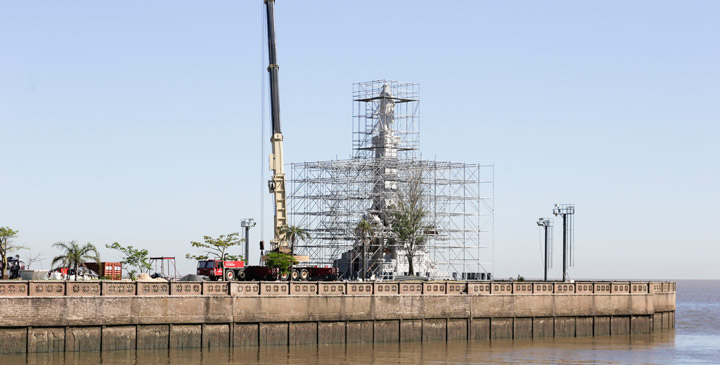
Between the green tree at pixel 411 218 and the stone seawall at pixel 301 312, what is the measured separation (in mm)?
28395

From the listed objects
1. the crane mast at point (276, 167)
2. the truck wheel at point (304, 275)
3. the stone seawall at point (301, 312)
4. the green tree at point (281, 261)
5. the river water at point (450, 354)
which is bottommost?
the river water at point (450, 354)

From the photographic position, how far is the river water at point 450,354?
2327 inches

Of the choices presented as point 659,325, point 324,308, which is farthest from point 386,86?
point 324,308

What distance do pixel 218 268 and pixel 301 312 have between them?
19.5 meters

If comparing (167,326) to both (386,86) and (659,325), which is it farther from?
(386,86)

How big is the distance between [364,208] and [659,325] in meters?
34.1

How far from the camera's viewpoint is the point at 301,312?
2633 inches

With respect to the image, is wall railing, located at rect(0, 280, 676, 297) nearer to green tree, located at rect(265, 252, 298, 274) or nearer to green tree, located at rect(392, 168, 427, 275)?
green tree, located at rect(265, 252, 298, 274)

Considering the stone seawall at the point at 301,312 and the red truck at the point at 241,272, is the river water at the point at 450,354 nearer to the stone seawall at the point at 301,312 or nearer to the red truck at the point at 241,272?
the stone seawall at the point at 301,312

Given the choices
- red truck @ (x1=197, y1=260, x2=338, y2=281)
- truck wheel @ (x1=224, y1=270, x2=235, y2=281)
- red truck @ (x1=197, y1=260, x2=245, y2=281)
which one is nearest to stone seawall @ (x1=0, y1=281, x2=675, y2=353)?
truck wheel @ (x1=224, y1=270, x2=235, y2=281)

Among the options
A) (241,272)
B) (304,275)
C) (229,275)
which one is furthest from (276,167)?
(229,275)

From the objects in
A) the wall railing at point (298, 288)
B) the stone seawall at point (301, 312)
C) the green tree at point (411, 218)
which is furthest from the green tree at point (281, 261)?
Result: the green tree at point (411, 218)

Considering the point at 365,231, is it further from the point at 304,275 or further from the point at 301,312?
the point at 301,312

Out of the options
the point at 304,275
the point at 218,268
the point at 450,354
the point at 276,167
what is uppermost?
the point at 276,167
